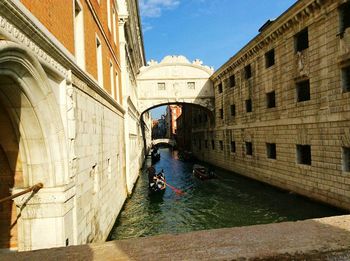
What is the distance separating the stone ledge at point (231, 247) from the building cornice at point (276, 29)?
1111cm

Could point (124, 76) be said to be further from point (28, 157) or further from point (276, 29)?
point (28, 157)

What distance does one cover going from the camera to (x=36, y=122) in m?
4.09

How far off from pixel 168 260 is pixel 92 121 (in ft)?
18.4

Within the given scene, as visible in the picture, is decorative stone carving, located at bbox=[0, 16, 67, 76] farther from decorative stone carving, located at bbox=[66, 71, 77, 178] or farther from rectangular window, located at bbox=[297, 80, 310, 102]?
rectangular window, located at bbox=[297, 80, 310, 102]

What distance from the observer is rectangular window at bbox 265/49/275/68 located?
14814 mm

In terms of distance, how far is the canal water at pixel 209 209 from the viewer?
966cm

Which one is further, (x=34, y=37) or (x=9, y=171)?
(x=9, y=171)

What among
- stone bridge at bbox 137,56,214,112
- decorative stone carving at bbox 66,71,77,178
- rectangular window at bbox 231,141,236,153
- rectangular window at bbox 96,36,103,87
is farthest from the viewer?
stone bridge at bbox 137,56,214,112

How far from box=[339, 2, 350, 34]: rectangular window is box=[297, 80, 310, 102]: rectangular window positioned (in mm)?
2566

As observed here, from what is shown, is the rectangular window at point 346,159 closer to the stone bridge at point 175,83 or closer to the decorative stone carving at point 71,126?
the decorative stone carving at point 71,126

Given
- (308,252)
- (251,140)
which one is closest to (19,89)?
(308,252)

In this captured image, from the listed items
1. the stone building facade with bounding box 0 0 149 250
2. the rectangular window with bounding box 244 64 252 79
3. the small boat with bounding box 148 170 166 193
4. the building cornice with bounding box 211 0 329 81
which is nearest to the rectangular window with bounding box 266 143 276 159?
the rectangular window with bounding box 244 64 252 79

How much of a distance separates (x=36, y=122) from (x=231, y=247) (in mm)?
3479

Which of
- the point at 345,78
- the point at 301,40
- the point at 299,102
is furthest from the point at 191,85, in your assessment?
the point at 345,78
